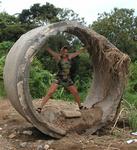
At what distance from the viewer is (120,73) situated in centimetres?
930

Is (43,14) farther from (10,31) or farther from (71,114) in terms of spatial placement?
(71,114)

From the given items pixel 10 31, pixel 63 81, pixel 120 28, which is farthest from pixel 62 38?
pixel 120 28

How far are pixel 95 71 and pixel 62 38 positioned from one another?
14.1ft

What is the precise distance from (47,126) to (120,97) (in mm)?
1711

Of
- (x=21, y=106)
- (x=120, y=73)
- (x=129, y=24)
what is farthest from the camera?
(x=129, y=24)

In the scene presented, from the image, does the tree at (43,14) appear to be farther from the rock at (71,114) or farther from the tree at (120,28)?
the rock at (71,114)

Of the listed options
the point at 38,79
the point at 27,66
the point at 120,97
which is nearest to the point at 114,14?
the point at 38,79

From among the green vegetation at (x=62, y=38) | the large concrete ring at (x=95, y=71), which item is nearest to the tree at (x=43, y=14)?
the green vegetation at (x=62, y=38)

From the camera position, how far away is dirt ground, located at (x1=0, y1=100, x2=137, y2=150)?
7.84 m

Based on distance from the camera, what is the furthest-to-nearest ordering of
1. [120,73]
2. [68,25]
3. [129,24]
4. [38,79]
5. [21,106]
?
[129,24] → [38,79] → [120,73] → [68,25] → [21,106]

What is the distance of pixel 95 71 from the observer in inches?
391

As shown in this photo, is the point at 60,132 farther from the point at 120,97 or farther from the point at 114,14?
the point at 114,14

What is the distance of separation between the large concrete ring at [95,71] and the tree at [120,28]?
11.6m

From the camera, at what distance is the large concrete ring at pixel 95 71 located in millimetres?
8039
